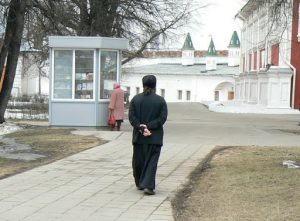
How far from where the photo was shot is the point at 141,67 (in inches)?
3241

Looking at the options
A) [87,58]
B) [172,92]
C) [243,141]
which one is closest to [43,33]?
[87,58]

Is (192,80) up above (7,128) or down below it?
above

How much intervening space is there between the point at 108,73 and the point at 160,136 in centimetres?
1099

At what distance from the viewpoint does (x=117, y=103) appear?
1825 centimetres

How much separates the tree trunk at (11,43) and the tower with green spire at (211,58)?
60146 millimetres

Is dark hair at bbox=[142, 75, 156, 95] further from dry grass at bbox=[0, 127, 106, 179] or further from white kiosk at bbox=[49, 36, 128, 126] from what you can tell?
white kiosk at bbox=[49, 36, 128, 126]

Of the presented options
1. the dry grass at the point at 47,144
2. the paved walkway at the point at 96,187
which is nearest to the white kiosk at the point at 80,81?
the dry grass at the point at 47,144

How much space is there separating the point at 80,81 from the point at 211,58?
211ft

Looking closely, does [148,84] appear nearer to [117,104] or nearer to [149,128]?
[149,128]

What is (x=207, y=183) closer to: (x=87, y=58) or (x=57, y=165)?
(x=57, y=165)

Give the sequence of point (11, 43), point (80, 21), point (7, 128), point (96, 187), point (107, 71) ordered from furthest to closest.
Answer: point (80, 21), point (11, 43), point (7, 128), point (107, 71), point (96, 187)

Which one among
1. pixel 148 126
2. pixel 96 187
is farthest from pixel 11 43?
pixel 148 126

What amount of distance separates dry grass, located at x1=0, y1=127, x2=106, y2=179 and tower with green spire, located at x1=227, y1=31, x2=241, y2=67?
64622mm

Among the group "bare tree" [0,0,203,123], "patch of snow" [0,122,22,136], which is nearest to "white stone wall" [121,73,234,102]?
"bare tree" [0,0,203,123]
